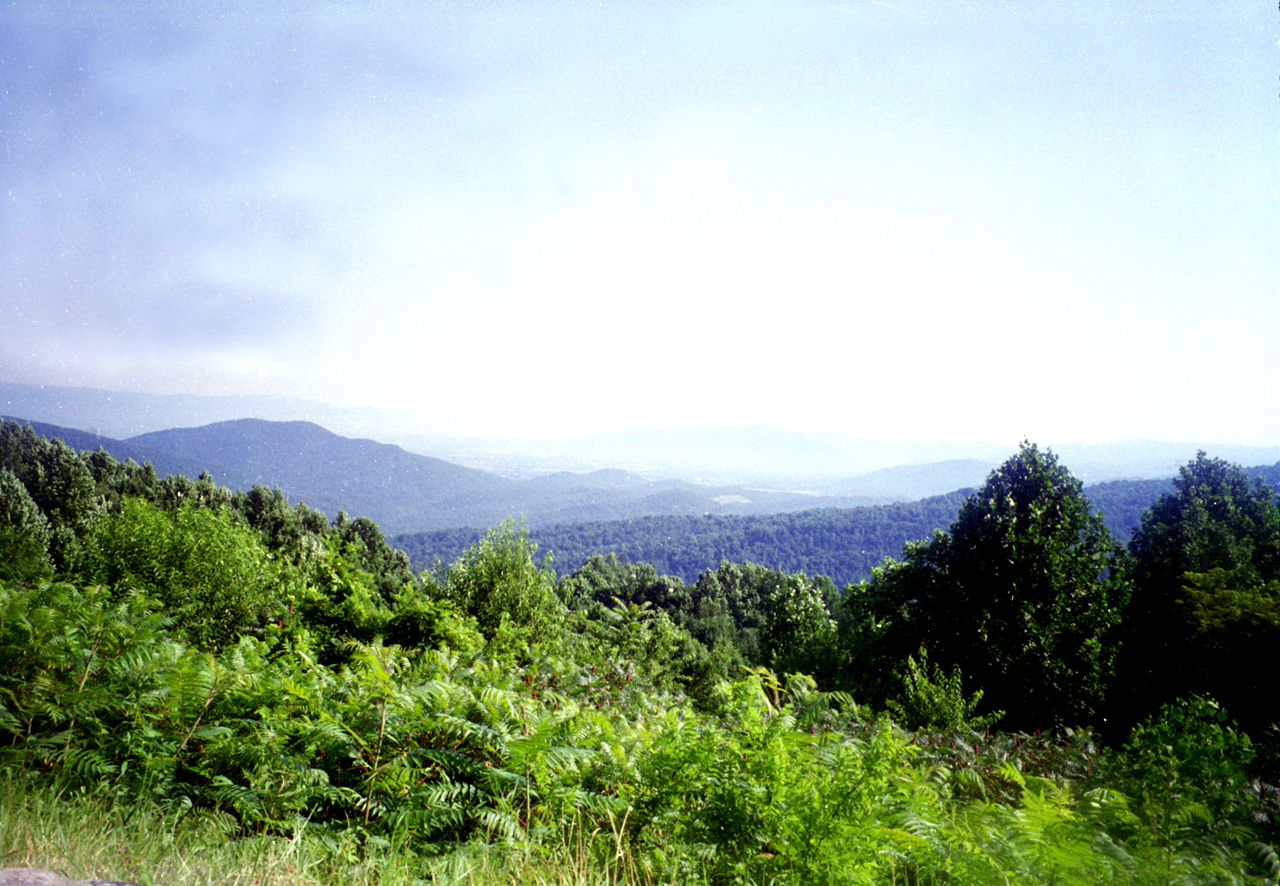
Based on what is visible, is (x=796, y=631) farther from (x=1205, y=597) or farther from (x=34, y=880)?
(x=34, y=880)

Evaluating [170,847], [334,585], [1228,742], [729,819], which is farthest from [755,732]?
[334,585]

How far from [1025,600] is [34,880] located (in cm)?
1704

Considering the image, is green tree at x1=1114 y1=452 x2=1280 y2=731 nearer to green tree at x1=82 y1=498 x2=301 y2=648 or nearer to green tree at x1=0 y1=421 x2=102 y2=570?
green tree at x1=82 y1=498 x2=301 y2=648

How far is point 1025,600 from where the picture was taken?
1430 cm

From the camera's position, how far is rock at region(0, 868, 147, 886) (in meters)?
1.64

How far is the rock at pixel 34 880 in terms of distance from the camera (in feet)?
5.37

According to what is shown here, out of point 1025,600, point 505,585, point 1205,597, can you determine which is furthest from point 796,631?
point 505,585

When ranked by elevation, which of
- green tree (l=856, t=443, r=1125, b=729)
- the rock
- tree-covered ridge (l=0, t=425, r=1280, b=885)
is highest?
the rock

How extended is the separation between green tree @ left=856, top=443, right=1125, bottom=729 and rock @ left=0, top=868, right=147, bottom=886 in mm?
16378

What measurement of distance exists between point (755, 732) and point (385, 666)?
3.03m

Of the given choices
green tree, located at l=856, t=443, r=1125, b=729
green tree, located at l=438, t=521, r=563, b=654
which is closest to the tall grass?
green tree, located at l=438, t=521, r=563, b=654

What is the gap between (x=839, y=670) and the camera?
21.0 metres

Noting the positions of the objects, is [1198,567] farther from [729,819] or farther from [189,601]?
[189,601]

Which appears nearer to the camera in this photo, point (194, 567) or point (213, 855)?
point (213, 855)
